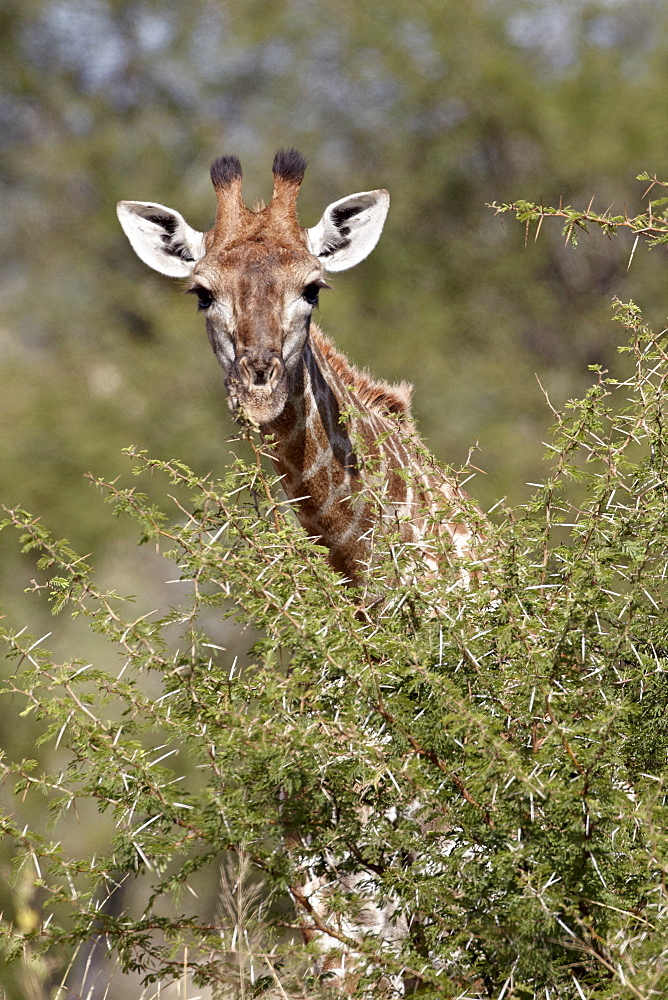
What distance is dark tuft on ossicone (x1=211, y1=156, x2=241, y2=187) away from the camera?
6156mm

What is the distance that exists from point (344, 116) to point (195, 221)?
122 inches

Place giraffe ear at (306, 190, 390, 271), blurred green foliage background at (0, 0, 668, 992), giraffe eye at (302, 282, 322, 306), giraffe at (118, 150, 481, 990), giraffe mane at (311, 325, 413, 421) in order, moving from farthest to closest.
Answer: blurred green foliage background at (0, 0, 668, 992)
giraffe mane at (311, 325, 413, 421)
giraffe ear at (306, 190, 390, 271)
giraffe eye at (302, 282, 322, 306)
giraffe at (118, 150, 481, 990)

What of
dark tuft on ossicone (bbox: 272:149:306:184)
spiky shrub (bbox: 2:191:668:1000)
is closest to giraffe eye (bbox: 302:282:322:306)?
dark tuft on ossicone (bbox: 272:149:306:184)

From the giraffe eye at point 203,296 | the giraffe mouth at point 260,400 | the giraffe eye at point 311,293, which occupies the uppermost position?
the giraffe eye at point 203,296

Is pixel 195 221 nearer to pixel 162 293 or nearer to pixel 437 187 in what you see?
pixel 162 293

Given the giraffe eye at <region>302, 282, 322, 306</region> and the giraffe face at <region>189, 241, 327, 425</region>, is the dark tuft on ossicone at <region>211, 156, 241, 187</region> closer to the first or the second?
the giraffe face at <region>189, 241, 327, 425</region>

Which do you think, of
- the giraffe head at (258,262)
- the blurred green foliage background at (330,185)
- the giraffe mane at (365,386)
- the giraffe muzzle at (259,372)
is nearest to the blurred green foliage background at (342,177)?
the blurred green foliage background at (330,185)

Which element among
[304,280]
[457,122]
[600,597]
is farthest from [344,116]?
[600,597]

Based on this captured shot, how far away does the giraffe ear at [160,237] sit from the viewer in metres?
6.32

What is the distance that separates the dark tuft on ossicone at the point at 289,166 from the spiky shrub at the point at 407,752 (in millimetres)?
2580

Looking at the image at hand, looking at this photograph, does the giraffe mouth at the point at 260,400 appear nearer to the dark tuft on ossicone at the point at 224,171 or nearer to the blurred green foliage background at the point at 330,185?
the dark tuft on ossicone at the point at 224,171

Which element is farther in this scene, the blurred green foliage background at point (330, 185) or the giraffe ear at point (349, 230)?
the blurred green foliage background at point (330, 185)

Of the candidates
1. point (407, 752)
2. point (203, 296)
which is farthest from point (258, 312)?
point (407, 752)

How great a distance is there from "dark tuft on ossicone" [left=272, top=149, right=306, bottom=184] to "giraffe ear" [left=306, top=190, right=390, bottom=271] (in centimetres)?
24
